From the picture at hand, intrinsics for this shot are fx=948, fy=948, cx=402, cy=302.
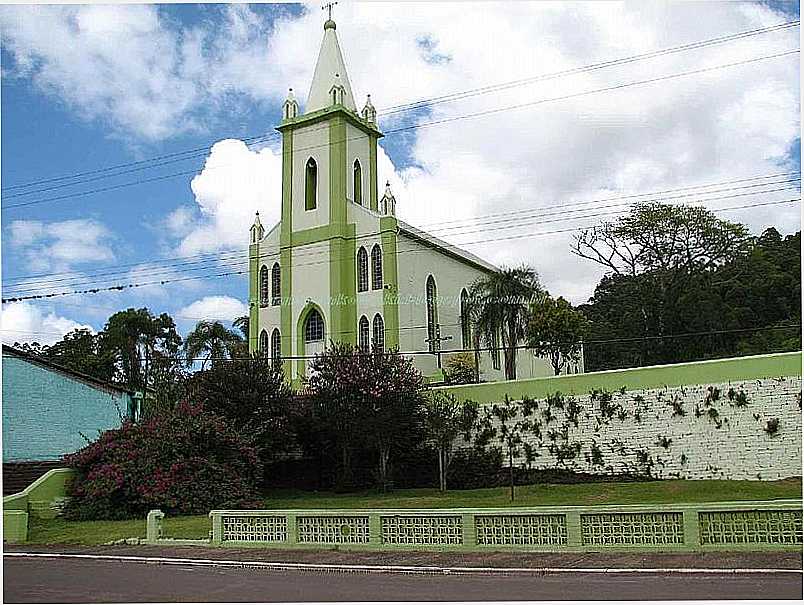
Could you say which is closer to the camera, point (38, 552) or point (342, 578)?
point (342, 578)

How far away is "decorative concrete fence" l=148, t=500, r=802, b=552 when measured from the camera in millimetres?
11547

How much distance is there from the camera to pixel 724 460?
23.1 meters

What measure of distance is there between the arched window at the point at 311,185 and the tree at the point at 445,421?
12769 millimetres

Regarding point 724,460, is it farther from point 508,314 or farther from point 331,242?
point 331,242

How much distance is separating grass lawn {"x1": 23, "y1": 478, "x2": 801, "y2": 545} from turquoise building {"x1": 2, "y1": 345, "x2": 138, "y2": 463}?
407 cm

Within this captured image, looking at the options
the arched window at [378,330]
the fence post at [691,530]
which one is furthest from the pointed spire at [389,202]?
the fence post at [691,530]

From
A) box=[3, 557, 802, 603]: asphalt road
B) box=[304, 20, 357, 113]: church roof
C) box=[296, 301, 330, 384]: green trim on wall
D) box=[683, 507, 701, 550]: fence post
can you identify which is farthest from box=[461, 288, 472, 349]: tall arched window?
box=[3, 557, 802, 603]: asphalt road

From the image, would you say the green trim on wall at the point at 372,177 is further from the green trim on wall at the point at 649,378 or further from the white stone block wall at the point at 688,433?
the white stone block wall at the point at 688,433

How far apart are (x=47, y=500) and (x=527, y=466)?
12332mm

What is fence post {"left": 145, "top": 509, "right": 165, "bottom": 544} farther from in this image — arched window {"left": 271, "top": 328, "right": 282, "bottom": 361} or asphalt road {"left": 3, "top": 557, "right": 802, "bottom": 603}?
arched window {"left": 271, "top": 328, "right": 282, "bottom": 361}

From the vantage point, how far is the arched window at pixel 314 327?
119 feet

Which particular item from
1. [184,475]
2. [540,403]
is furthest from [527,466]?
[184,475]

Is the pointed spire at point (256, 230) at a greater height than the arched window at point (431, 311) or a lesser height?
greater

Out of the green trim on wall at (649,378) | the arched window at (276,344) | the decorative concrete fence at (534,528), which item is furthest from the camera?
the arched window at (276,344)
